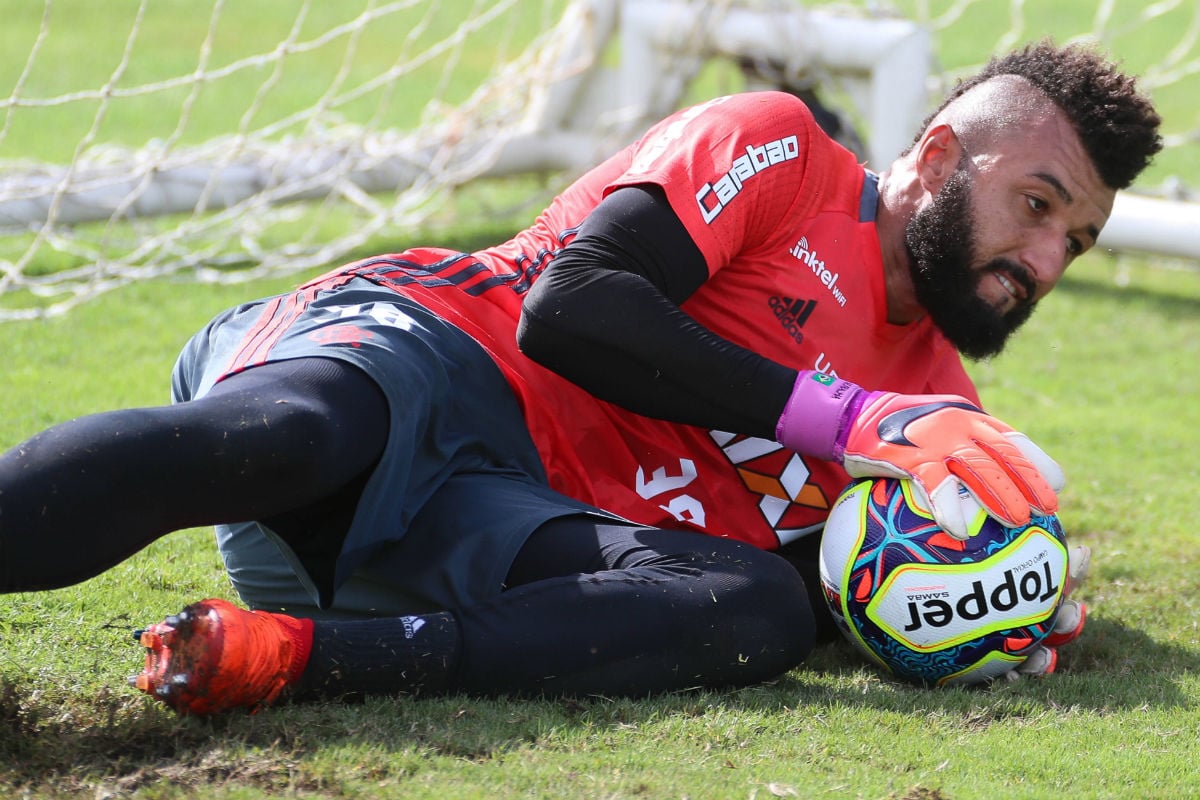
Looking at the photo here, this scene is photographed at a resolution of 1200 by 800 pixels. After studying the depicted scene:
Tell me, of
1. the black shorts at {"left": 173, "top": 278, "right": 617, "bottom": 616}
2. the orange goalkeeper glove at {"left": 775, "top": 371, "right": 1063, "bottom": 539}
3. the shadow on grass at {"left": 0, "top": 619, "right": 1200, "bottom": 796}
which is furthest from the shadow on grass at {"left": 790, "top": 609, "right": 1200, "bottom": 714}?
the black shorts at {"left": 173, "top": 278, "right": 617, "bottom": 616}

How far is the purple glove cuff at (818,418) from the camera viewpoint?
285cm

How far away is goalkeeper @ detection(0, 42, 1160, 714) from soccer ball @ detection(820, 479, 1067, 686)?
3.3 inches

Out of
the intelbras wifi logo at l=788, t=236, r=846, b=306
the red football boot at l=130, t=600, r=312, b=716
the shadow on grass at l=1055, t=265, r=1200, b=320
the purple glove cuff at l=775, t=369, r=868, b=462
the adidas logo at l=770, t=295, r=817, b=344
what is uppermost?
the intelbras wifi logo at l=788, t=236, r=846, b=306

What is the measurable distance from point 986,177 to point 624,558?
121cm

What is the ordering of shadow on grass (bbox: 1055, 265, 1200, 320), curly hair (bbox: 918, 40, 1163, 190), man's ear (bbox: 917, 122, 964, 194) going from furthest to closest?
1. shadow on grass (bbox: 1055, 265, 1200, 320)
2. man's ear (bbox: 917, 122, 964, 194)
3. curly hair (bbox: 918, 40, 1163, 190)

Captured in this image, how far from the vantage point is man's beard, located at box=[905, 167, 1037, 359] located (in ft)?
10.4

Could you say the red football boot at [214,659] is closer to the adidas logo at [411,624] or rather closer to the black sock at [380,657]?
the black sock at [380,657]

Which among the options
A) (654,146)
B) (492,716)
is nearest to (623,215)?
(654,146)

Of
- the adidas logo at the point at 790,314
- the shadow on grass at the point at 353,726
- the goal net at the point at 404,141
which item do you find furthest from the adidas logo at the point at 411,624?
the goal net at the point at 404,141

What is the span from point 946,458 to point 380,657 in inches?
45.2

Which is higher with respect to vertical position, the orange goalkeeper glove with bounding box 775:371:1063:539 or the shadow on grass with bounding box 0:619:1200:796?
the orange goalkeeper glove with bounding box 775:371:1063:539

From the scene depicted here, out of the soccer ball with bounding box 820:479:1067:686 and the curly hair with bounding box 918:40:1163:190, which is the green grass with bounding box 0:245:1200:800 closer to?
the soccer ball with bounding box 820:479:1067:686

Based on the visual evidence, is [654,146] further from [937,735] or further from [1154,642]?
[1154,642]

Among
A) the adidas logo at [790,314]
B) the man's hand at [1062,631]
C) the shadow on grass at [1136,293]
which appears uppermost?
the adidas logo at [790,314]
